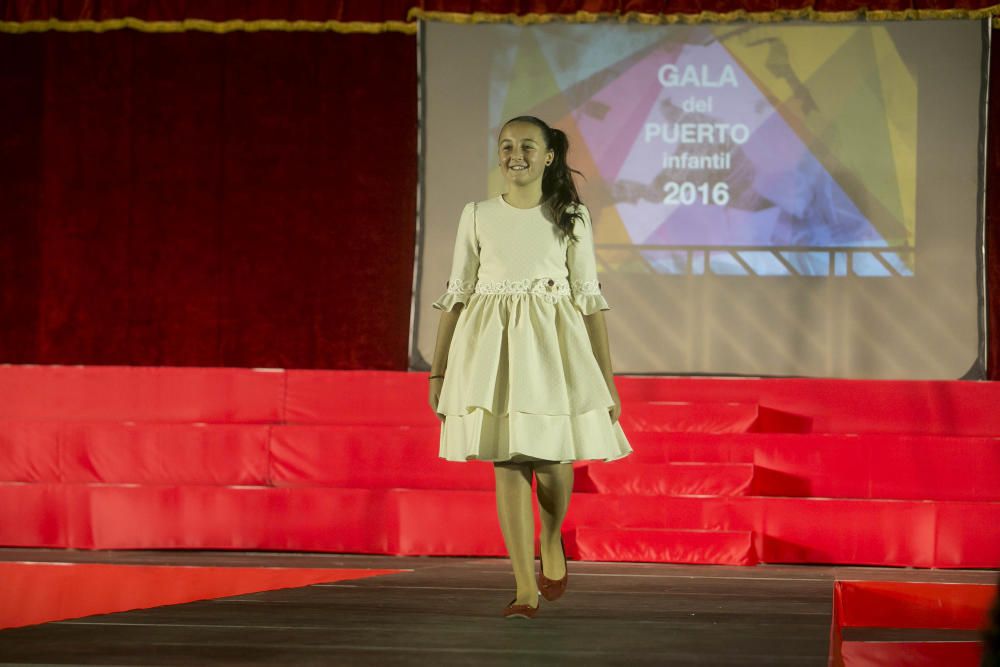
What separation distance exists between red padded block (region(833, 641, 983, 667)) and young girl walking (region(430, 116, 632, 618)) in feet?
2.75

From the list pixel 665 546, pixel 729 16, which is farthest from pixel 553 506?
pixel 729 16

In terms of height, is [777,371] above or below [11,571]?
above

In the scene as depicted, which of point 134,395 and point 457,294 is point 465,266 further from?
point 134,395

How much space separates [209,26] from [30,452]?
2.93m

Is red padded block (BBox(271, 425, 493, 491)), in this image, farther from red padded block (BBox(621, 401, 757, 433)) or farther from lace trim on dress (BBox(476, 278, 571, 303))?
lace trim on dress (BBox(476, 278, 571, 303))

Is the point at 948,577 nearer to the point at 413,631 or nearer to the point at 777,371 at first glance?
Answer: the point at 413,631

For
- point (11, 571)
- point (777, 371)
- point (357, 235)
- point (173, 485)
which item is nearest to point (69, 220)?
point (357, 235)

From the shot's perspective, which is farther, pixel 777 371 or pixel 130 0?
pixel 130 0

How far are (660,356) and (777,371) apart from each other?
1.89ft

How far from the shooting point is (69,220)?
6562 mm

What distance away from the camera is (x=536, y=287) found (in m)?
2.45

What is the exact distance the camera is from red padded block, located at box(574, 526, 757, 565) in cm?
368

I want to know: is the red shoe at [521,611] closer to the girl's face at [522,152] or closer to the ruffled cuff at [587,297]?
the ruffled cuff at [587,297]

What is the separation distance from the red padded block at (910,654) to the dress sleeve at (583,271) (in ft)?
3.32
